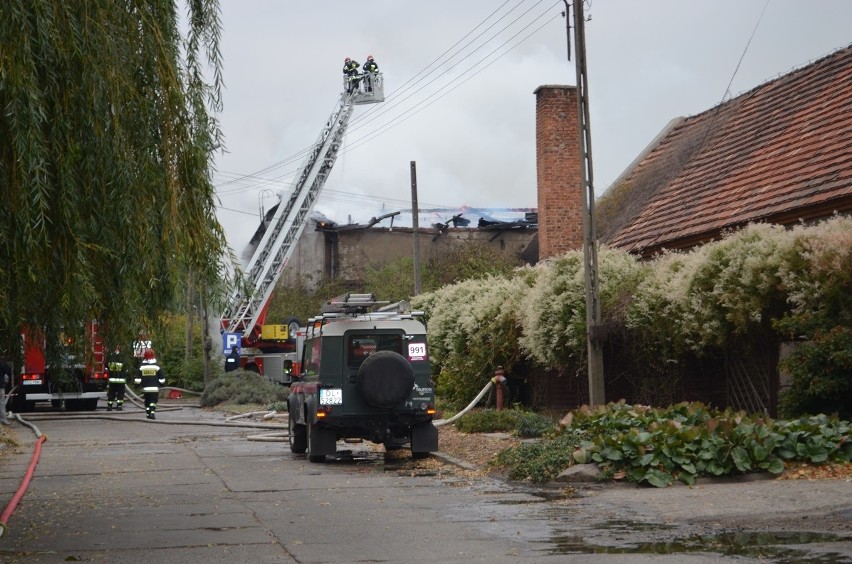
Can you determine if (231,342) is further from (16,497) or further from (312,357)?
(16,497)

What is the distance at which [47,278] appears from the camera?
899 cm

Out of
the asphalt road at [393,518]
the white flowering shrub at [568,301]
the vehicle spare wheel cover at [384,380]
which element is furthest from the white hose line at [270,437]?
the vehicle spare wheel cover at [384,380]

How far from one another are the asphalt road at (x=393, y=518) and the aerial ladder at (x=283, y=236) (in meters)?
25.6

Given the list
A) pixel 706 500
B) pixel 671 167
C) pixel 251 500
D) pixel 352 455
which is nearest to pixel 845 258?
pixel 706 500

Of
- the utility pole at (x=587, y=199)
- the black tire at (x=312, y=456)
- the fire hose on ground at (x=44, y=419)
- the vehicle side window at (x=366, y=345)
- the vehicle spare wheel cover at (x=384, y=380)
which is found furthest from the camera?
the utility pole at (x=587, y=199)

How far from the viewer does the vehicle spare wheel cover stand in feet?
53.7

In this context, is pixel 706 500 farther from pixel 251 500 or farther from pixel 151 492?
pixel 151 492

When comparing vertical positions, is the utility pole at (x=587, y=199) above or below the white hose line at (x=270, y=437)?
above

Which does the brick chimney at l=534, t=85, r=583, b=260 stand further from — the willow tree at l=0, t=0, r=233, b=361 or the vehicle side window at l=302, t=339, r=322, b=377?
the willow tree at l=0, t=0, r=233, b=361

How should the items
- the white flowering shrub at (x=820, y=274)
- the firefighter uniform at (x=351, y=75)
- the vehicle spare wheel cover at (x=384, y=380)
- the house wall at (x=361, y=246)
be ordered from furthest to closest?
the house wall at (x=361, y=246) → the firefighter uniform at (x=351, y=75) → the vehicle spare wheel cover at (x=384, y=380) → the white flowering shrub at (x=820, y=274)

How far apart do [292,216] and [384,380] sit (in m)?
26.6

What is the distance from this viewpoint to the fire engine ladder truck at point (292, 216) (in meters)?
41.1

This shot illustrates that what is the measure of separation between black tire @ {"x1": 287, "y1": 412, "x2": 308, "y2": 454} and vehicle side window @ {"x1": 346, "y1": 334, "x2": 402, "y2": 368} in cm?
191

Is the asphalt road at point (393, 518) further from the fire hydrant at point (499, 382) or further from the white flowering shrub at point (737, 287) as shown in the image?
the fire hydrant at point (499, 382)
